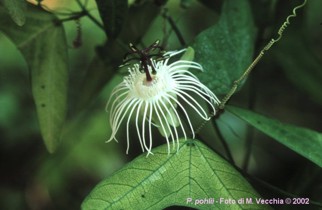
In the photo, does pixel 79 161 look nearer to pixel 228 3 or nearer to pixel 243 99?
pixel 243 99

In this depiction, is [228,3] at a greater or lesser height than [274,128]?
greater

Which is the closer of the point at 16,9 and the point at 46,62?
the point at 16,9

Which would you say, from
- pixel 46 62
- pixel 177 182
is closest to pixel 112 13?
pixel 46 62

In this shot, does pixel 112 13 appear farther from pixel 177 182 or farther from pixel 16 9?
pixel 177 182

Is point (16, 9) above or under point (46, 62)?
above

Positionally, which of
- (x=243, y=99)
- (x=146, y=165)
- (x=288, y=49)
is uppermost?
(x=288, y=49)

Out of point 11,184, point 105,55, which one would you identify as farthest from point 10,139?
point 105,55
